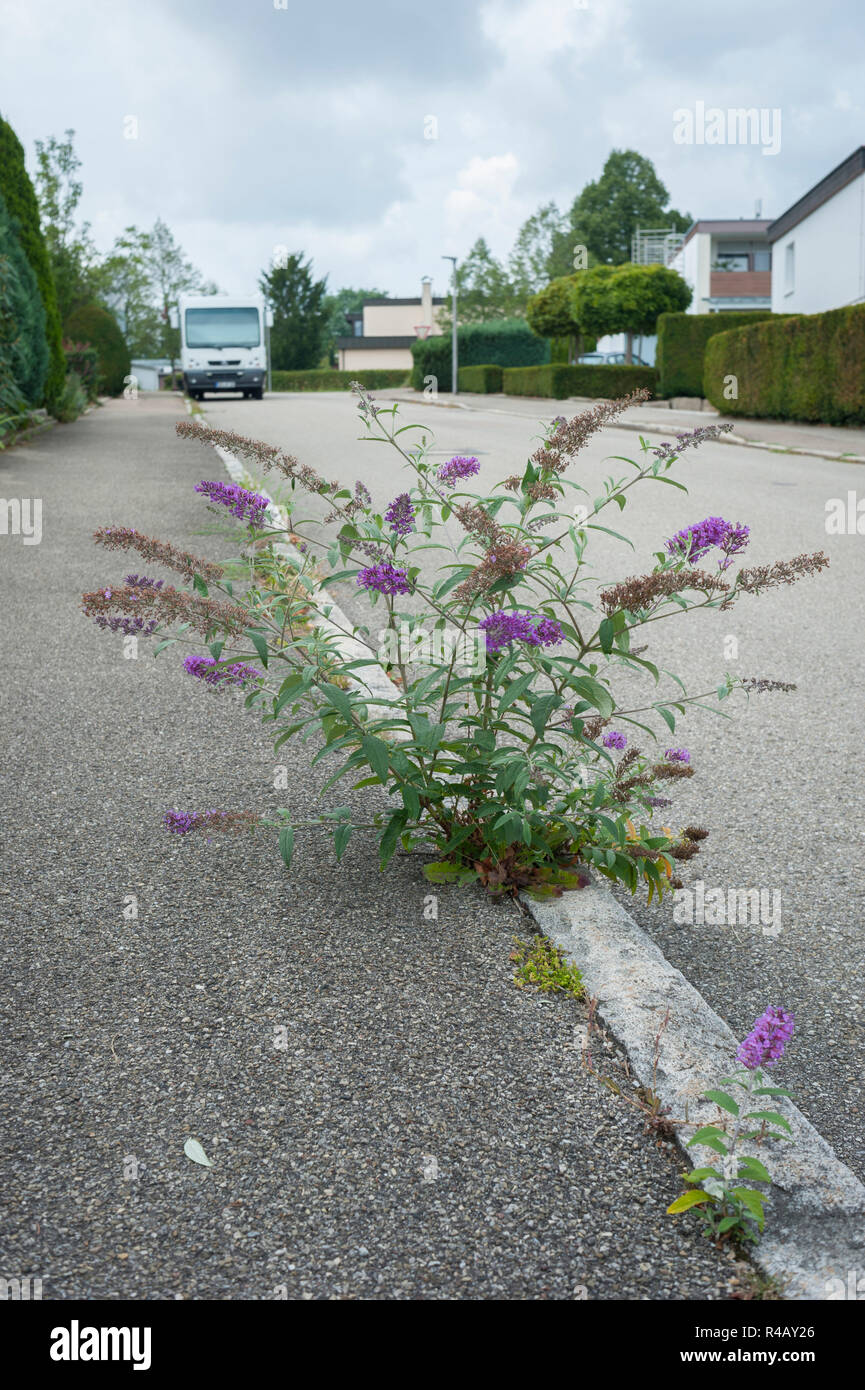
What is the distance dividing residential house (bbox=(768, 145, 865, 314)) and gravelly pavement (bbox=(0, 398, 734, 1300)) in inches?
1004

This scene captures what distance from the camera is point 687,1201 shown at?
1.95 metres

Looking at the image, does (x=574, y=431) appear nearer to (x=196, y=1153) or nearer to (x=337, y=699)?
(x=337, y=699)

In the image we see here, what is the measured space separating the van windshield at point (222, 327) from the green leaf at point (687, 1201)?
30884 mm

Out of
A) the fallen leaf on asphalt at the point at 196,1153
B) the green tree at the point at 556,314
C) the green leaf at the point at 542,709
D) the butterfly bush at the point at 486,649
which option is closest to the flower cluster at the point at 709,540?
the butterfly bush at the point at 486,649

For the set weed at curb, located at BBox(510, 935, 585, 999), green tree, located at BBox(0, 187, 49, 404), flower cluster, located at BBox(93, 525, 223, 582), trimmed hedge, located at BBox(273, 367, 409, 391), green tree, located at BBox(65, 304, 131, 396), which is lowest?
weed at curb, located at BBox(510, 935, 585, 999)

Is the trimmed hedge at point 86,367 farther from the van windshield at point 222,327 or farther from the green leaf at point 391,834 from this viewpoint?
the green leaf at point 391,834

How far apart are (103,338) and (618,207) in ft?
192

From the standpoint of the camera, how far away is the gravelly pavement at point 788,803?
279 cm

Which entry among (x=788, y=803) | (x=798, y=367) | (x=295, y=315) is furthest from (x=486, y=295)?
(x=788, y=803)

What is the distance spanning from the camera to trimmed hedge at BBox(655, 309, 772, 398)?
28578 millimetres

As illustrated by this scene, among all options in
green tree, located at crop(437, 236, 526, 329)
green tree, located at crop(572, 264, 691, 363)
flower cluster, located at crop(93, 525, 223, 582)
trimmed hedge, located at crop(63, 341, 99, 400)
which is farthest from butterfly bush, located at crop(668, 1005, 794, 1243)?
green tree, located at crop(437, 236, 526, 329)

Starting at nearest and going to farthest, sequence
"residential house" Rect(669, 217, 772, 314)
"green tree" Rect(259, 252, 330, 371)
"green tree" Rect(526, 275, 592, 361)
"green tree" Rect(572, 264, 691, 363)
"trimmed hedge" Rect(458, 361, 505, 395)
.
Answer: "green tree" Rect(572, 264, 691, 363) < "green tree" Rect(526, 275, 592, 361) < "trimmed hedge" Rect(458, 361, 505, 395) < "residential house" Rect(669, 217, 772, 314) < "green tree" Rect(259, 252, 330, 371)

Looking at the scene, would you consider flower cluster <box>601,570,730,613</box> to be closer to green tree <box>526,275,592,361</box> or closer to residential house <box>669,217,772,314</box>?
green tree <box>526,275,592,361</box>

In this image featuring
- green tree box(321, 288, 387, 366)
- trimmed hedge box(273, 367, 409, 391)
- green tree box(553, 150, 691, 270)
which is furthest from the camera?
green tree box(321, 288, 387, 366)
